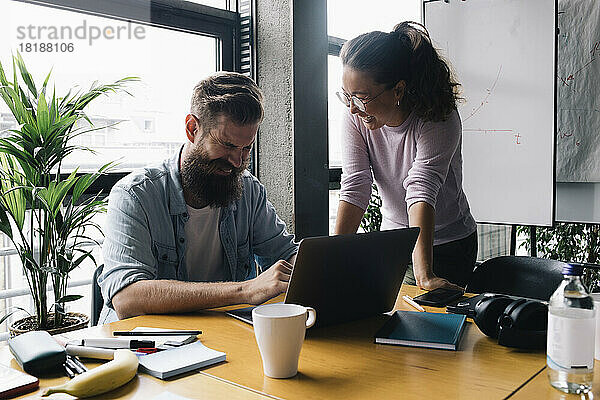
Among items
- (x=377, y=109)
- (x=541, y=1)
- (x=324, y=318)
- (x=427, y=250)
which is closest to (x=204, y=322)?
(x=324, y=318)

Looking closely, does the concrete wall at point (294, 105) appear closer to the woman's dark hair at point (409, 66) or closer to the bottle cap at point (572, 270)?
the woman's dark hair at point (409, 66)

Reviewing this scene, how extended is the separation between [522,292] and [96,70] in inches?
73.7

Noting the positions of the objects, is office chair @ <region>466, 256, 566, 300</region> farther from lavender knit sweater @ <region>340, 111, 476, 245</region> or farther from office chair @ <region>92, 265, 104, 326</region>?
office chair @ <region>92, 265, 104, 326</region>

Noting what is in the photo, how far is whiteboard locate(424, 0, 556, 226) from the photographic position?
282cm

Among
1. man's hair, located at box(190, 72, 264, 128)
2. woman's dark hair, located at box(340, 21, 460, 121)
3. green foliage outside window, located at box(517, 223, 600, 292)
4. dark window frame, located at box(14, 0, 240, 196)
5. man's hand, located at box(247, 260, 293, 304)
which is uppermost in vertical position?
dark window frame, located at box(14, 0, 240, 196)

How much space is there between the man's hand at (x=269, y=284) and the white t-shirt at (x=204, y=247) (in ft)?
1.22

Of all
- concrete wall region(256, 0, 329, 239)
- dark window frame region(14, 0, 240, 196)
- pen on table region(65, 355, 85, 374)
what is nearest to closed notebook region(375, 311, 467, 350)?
pen on table region(65, 355, 85, 374)

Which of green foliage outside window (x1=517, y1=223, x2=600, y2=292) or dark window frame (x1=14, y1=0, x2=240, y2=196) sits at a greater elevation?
dark window frame (x1=14, y1=0, x2=240, y2=196)

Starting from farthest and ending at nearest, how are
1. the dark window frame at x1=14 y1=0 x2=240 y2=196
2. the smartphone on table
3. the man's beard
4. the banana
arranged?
the dark window frame at x1=14 y1=0 x2=240 y2=196
the man's beard
the smartphone on table
the banana

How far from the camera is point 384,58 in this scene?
186 centimetres

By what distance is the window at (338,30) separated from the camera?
11.2ft

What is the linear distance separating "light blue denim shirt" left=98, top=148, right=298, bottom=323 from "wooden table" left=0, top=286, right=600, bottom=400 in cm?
27

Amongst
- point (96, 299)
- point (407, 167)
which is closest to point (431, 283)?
point (407, 167)

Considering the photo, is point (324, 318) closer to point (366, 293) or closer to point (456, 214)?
point (366, 293)
